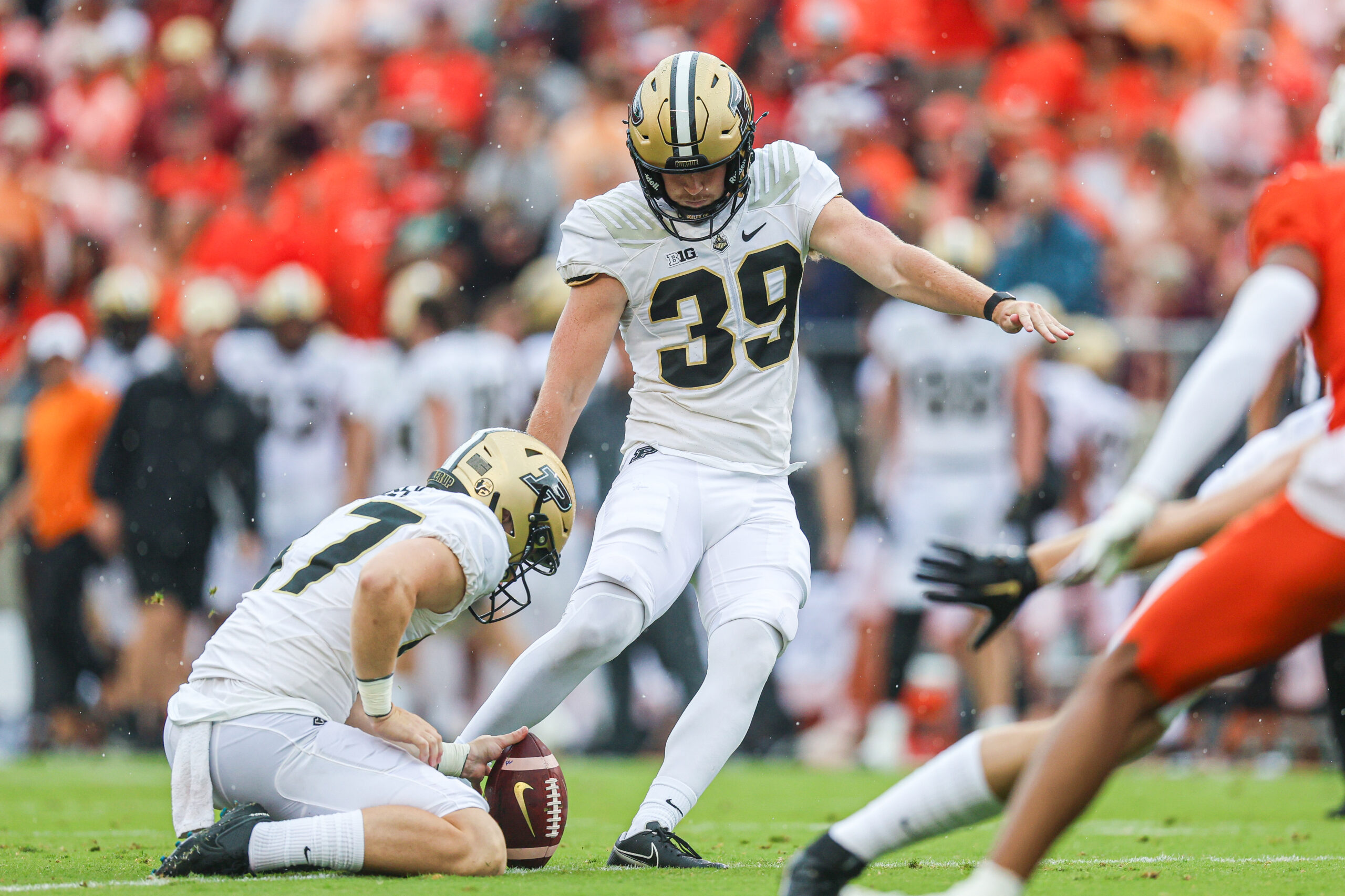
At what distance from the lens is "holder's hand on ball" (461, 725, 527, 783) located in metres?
4.41

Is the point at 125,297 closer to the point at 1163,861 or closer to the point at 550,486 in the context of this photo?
the point at 550,486

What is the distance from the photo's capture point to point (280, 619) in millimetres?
4191

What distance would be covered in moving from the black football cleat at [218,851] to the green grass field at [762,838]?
0.05m

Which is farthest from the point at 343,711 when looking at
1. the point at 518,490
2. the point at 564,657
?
the point at 518,490

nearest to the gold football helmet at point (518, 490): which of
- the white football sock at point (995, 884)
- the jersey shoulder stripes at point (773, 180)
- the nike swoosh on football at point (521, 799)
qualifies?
the nike swoosh on football at point (521, 799)

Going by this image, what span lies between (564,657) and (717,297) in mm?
1113

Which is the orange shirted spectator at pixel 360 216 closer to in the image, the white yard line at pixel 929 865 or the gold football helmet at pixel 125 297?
the gold football helmet at pixel 125 297

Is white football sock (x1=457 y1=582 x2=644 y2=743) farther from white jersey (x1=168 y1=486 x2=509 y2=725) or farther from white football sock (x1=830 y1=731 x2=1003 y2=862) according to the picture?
white football sock (x1=830 y1=731 x2=1003 y2=862)

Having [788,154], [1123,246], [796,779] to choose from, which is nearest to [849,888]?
[788,154]

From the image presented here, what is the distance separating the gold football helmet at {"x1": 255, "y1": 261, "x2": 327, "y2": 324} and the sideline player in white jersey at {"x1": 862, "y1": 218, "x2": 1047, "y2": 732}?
3.34 metres

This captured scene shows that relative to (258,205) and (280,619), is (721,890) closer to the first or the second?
(280,619)

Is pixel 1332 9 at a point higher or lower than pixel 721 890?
higher

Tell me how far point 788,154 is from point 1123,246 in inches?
218

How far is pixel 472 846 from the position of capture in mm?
4121
